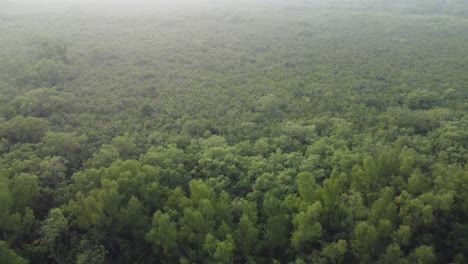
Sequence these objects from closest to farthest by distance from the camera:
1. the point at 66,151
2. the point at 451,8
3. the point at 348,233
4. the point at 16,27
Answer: the point at 348,233
the point at 66,151
the point at 16,27
the point at 451,8

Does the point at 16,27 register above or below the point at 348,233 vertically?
above

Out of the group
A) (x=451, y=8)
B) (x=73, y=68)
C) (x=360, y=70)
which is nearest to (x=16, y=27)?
(x=73, y=68)

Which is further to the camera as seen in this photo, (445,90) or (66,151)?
(445,90)

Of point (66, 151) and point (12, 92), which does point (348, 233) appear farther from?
point (12, 92)

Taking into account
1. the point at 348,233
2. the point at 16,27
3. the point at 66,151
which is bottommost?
the point at 348,233

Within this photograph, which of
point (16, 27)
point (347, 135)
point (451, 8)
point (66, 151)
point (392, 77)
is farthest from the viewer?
point (451, 8)

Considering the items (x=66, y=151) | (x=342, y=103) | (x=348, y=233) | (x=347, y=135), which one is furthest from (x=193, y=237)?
(x=342, y=103)
